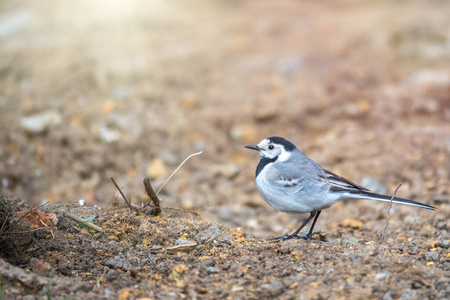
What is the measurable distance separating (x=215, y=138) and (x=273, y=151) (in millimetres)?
3177

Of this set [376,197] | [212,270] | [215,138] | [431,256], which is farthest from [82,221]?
[215,138]

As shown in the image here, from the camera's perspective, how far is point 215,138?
7441 mm

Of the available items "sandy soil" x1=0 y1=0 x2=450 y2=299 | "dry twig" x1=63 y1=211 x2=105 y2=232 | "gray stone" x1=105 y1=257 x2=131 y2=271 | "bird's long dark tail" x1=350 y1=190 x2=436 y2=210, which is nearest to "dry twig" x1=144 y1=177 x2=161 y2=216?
"sandy soil" x1=0 y1=0 x2=450 y2=299

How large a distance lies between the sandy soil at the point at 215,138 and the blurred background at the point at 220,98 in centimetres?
3

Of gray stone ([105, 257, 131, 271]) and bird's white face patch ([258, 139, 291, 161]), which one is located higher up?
bird's white face patch ([258, 139, 291, 161])

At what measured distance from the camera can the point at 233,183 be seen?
6.84 m

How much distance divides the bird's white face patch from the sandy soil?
2.31 feet

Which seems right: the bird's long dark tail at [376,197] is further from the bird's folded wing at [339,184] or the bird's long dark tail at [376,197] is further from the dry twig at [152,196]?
the dry twig at [152,196]

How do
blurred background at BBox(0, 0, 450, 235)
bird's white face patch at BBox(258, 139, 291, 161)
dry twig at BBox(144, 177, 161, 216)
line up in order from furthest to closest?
blurred background at BBox(0, 0, 450, 235)
bird's white face patch at BBox(258, 139, 291, 161)
dry twig at BBox(144, 177, 161, 216)

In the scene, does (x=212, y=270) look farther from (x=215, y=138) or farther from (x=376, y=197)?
(x=215, y=138)

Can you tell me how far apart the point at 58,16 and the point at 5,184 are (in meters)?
4.94

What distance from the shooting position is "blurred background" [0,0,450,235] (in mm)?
6559

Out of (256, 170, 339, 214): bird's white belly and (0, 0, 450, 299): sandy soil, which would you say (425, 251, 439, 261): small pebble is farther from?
(256, 170, 339, 214): bird's white belly

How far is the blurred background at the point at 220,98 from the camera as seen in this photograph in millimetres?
6559
